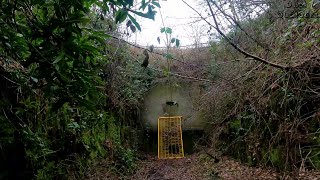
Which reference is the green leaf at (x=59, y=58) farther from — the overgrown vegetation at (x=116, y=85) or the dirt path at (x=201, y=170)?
the dirt path at (x=201, y=170)

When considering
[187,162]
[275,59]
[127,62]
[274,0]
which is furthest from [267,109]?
[127,62]

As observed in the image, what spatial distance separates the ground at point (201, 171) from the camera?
447cm

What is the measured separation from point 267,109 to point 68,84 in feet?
11.5

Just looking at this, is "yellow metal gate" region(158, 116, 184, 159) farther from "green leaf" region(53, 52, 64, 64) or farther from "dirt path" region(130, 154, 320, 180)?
"green leaf" region(53, 52, 64, 64)

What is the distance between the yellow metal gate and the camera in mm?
8258

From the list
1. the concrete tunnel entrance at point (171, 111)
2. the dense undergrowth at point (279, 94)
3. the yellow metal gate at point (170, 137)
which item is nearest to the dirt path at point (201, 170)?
the dense undergrowth at point (279, 94)

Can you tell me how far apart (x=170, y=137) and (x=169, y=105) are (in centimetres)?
113

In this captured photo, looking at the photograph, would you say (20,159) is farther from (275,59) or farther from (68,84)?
(275,59)

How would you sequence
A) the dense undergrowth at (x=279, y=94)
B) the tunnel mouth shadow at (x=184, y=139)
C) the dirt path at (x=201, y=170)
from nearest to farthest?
the dense undergrowth at (x=279, y=94)
the dirt path at (x=201, y=170)
the tunnel mouth shadow at (x=184, y=139)

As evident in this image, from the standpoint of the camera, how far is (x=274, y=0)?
4441 millimetres

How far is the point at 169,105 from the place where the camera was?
9258mm

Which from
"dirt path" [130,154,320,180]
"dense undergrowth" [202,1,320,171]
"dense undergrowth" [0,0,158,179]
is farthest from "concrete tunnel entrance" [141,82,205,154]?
"dense undergrowth" [202,1,320,171]

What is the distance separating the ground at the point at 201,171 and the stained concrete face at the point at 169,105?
1.38m

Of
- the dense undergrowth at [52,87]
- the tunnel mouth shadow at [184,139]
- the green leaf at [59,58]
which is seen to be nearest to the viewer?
the green leaf at [59,58]
